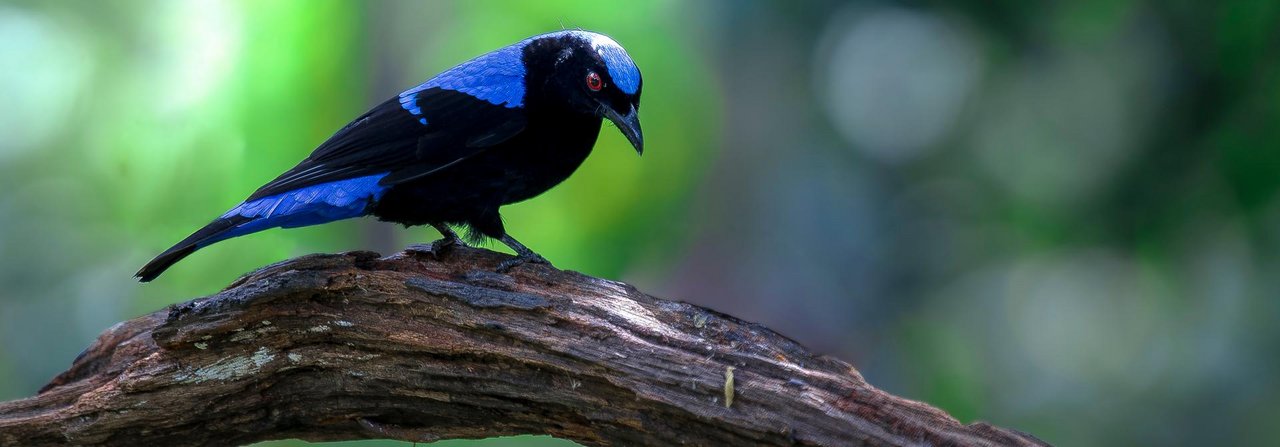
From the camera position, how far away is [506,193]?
13.6 feet

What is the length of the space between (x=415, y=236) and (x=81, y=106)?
2447mm

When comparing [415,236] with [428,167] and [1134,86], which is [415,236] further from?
[1134,86]

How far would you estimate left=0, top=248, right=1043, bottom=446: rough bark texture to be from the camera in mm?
2869

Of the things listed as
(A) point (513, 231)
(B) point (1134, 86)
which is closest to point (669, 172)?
(A) point (513, 231)

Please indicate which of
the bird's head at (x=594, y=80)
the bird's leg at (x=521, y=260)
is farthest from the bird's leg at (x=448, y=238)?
the bird's head at (x=594, y=80)

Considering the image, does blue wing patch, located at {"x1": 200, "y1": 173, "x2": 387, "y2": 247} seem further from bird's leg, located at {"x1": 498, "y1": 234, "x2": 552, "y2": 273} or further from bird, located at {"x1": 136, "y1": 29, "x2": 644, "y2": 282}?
bird's leg, located at {"x1": 498, "y1": 234, "x2": 552, "y2": 273}

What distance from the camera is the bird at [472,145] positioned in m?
3.91

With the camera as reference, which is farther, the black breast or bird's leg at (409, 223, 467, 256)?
the black breast

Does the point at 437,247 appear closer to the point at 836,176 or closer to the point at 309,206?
the point at 309,206

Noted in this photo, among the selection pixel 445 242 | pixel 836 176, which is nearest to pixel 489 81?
pixel 445 242

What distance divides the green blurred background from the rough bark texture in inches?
135

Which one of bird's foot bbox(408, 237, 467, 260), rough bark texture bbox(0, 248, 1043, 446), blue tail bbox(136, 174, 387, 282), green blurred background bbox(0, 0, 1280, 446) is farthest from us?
green blurred background bbox(0, 0, 1280, 446)

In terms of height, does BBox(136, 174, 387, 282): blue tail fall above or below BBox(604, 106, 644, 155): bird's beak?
below

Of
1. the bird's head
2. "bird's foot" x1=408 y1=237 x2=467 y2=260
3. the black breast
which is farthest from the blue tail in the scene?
the bird's head
